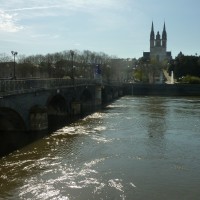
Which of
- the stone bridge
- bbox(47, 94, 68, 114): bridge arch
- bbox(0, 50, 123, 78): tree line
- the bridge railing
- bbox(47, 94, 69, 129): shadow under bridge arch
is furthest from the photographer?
bbox(0, 50, 123, 78): tree line

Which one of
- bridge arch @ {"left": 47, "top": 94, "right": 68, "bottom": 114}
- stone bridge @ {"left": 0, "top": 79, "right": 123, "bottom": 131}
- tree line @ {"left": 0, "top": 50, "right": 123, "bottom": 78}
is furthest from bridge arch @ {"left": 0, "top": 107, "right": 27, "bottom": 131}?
tree line @ {"left": 0, "top": 50, "right": 123, "bottom": 78}

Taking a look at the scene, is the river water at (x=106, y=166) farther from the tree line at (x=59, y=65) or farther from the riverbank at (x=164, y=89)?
the riverbank at (x=164, y=89)

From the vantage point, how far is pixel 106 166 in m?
23.5

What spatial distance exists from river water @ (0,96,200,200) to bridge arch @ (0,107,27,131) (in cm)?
305

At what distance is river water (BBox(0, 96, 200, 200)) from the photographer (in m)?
18.8

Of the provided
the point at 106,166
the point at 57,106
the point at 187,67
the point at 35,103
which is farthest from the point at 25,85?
the point at 187,67

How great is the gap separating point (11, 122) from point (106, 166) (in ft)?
46.5

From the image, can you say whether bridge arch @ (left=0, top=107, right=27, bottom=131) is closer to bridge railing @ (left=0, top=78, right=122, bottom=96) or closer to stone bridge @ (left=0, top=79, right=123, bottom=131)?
stone bridge @ (left=0, top=79, right=123, bottom=131)

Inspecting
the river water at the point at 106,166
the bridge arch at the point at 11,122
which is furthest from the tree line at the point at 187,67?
the bridge arch at the point at 11,122

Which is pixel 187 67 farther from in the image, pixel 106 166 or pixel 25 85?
pixel 106 166

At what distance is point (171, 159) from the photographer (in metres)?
25.2

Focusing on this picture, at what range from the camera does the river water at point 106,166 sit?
18844 millimetres

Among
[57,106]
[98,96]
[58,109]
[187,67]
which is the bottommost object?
[58,109]

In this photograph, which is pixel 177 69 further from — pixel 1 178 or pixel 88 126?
pixel 1 178
